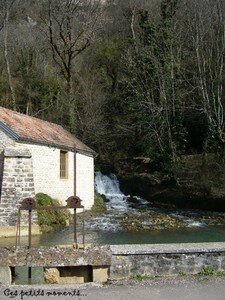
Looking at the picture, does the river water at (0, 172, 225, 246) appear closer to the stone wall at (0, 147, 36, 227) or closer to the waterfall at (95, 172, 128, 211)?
the waterfall at (95, 172, 128, 211)

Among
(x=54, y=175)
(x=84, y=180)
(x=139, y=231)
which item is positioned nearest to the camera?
(x=139, y=231)

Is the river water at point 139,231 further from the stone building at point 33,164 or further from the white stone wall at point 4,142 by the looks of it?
the white stone wall at point 4,142

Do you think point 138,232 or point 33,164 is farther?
point 33,164

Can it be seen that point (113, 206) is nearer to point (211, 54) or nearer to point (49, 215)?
point (49, 215)

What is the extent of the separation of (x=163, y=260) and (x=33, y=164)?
40.4 feet

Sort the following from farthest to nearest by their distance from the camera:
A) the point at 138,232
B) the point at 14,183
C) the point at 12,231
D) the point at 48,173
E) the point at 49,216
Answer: the point at 48,173 → the point at 49,216 → the point at 138,232 → the point at 14,183 → the point at 12,231

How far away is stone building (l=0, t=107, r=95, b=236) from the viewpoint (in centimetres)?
1612

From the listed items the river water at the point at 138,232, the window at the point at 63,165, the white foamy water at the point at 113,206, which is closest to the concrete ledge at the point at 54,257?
the river water at the point at 138,232

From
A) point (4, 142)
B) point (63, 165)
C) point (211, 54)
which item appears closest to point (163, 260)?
point (4, 142)

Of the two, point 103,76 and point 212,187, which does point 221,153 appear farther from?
point 103,76

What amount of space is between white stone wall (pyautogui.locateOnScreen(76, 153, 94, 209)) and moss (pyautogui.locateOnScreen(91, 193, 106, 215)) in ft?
0.97

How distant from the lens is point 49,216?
669 inches

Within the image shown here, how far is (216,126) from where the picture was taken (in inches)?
1007

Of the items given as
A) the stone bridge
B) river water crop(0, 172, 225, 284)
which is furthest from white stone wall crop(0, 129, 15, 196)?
the stone bridge
